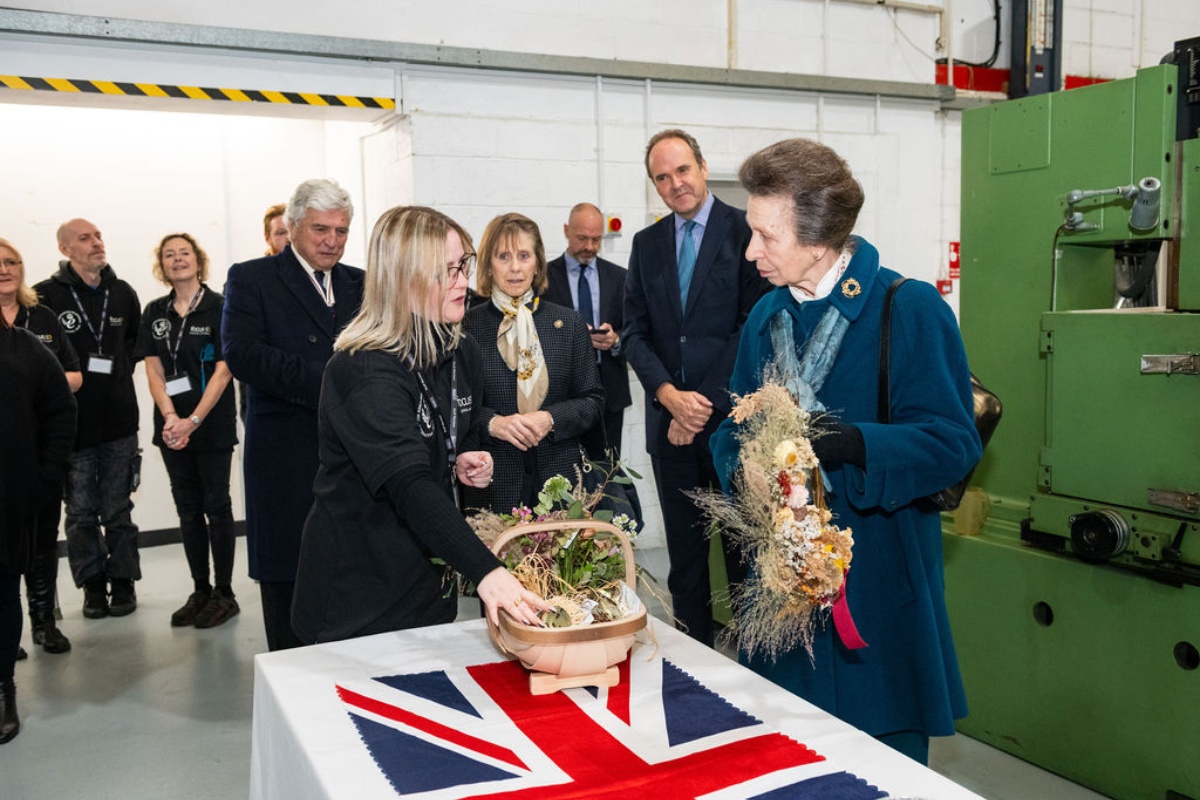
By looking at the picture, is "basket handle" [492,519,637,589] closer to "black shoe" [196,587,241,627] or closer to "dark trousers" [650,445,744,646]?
"dark trousers" [650,445,744,646]

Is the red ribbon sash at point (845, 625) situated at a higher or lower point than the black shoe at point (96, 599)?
higher

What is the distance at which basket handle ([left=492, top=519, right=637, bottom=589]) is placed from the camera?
68.5 inches

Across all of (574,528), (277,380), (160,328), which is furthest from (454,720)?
(160,328)

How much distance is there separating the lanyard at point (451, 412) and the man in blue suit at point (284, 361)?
0.94 meters

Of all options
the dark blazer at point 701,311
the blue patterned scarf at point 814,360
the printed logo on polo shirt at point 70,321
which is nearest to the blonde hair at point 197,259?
the printed logo on polo shirt at point 70,321

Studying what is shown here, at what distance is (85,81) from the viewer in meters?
4.50

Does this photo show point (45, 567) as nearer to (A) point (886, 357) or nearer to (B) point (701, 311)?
(B) point (701, 311)

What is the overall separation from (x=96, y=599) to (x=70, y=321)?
4.17 feet

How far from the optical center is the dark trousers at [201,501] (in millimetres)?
4637

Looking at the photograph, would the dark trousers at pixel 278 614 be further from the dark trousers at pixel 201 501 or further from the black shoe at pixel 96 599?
the black shoe at pixel 96 599

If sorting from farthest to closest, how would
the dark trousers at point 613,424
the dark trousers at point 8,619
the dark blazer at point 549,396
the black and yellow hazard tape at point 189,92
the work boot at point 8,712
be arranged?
the dark trousers at point 613,424 → the black and yellow hazard tape at point 189,92 → the work boot at point 8,712 → the dark trousers at point 8,619 → the dark blazer at point 549,396

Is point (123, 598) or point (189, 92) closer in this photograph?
point (189, 92)

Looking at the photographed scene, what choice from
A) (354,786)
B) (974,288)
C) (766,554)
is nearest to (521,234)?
(974,288)

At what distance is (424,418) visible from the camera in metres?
2.02
